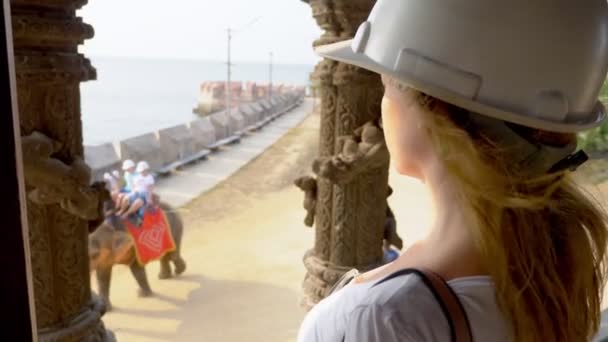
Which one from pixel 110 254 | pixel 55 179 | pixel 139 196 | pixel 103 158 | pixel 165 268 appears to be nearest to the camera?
pixel 55 179

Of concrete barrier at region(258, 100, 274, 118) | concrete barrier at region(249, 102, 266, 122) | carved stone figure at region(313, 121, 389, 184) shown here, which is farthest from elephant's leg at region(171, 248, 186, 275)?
concrete barrier at region(258, 100, 274, 118)

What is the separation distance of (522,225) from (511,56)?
5.8 inches

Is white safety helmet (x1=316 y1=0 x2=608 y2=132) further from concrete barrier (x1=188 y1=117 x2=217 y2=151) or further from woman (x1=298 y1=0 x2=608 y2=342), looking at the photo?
concrete barrier (x1=188 y1=117 x2=217 y2=151)

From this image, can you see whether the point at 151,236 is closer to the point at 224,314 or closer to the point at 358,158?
the point at 224,314

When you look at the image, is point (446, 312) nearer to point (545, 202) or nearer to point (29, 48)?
point (545, 202)

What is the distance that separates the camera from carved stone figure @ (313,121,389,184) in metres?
1.57

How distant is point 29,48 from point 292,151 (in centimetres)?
745

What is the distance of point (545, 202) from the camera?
49 cm

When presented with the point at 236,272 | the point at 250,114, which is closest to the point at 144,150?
the point at 236,272

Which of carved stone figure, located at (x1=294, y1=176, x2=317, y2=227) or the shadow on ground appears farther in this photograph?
the shadow on ground

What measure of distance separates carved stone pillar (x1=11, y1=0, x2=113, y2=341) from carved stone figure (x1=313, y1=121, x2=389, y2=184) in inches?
27.2

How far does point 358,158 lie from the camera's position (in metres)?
1.58

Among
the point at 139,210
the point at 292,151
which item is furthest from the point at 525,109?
the point at 292,151

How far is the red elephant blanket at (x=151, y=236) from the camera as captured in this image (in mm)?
3596
